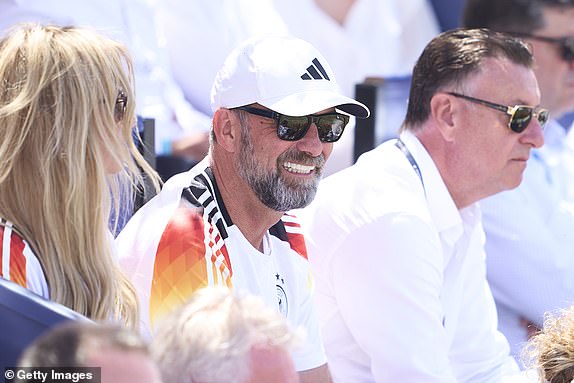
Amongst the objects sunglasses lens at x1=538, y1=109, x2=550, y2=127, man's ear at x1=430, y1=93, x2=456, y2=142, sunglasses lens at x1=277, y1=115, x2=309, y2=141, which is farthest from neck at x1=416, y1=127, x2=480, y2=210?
sunglasses lens at x1=277, y1=115, x2=309, y2=141

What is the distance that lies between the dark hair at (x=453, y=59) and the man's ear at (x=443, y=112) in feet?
0.09

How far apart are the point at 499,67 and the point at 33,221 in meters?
1.79

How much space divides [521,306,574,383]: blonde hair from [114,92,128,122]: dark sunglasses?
1068 millimetres

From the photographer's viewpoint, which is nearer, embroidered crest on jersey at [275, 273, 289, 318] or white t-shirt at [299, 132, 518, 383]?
embroidered crest on jersey at [275, 273, 289, 318]

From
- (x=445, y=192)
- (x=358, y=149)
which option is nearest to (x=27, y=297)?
(x=445, y=192)

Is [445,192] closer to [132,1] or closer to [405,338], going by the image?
[405,338]

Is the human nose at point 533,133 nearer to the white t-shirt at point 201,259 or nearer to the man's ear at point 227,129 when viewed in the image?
the white t-shirt at point 201,259

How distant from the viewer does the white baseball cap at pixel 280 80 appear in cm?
261

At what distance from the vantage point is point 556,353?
2340 millimetres

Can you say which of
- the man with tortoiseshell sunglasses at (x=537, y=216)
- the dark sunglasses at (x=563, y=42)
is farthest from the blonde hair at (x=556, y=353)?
the dark sunglasses at (x=563, y=42)

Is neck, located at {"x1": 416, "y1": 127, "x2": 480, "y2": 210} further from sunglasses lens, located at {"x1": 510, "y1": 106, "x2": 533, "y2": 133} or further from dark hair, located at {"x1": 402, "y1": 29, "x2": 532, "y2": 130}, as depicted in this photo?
sunglasses lens, located at {"x1": 510, "y1": 106, "x2": 533, "y2": 133}

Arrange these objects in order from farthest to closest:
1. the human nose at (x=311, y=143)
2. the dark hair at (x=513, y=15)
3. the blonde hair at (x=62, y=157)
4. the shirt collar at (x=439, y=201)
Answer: the dark hair at (x=513, y=15) → the shirt collar at (x=439, y=201) → the human nose at (x=311, y=143) → the blonde hair at (x=62, y=157)

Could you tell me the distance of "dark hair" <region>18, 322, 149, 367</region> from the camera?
128 centimetres

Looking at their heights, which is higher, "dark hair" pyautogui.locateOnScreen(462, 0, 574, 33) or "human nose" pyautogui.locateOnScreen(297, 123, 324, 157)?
"human nose" pyautogui.locateOnScreen(297, 123, 324, 157)
